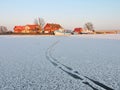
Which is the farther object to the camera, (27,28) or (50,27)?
(27,28)

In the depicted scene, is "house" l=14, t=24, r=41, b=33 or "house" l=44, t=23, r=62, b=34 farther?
"house" l=44, t=23, r=62, b=34

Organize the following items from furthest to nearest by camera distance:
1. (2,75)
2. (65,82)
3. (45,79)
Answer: (2,75) → (45,79) → (65,82)

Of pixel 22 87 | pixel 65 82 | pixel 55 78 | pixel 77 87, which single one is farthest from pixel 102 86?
pixel 22 87

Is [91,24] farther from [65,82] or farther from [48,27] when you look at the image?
[65,82]

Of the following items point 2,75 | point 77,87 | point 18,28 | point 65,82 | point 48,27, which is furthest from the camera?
point 18,28

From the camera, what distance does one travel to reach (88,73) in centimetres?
622

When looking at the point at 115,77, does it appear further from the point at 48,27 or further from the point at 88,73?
the point at 48,27

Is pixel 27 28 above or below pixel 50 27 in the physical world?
below

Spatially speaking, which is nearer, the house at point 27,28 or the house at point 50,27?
the house at point 27,28

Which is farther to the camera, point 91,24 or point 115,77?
point 91,24

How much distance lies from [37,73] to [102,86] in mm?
2251

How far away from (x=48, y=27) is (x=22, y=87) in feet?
353

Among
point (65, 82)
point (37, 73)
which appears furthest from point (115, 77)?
point (37, 73)

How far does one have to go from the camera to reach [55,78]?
18.4 ft
